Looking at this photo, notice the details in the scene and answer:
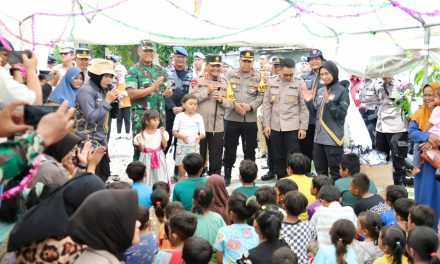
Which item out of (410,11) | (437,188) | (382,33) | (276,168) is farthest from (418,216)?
(276,168)

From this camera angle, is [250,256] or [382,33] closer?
[250,256]

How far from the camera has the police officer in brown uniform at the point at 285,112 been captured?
27.5ft

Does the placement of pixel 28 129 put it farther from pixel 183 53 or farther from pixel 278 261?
pixel 183 53

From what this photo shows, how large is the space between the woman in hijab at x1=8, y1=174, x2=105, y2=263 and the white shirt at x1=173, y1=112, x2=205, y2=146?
15.5 ft

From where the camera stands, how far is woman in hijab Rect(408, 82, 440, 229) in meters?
6.36

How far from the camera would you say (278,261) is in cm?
349

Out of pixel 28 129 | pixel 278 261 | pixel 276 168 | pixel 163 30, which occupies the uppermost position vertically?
pixel 163 30

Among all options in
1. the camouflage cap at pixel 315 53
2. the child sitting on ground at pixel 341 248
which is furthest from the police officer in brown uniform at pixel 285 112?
the child sitting on ground at pixel 341 248

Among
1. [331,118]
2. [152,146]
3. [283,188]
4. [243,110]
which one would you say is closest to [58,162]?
[283,188]

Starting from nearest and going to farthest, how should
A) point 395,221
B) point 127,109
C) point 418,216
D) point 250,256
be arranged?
point 250,256 → point 418,216 → point 395,221 → point 127,109

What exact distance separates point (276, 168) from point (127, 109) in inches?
215

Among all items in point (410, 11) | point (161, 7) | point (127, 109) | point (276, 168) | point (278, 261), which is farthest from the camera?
point (127, 109)

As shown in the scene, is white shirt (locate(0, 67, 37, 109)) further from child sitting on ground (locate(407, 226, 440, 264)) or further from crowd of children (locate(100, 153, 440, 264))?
child sitting on ground (locate(407, 226, 440, 264))

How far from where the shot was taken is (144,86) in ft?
25.7
